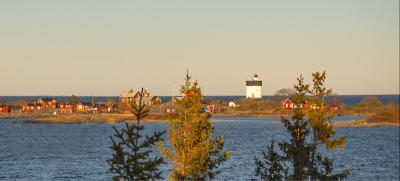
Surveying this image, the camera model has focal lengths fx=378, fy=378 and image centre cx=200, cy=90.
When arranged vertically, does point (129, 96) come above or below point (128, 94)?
below

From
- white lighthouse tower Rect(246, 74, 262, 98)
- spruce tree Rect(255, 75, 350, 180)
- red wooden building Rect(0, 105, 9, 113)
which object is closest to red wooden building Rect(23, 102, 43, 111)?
red wooden building Rect(0, 105, 9, 113)

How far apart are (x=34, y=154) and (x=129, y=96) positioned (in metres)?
109

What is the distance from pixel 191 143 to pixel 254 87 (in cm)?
15862

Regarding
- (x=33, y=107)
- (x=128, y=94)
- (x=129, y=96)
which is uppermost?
(x=128, y=94)

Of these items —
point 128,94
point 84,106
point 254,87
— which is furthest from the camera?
point 254,87

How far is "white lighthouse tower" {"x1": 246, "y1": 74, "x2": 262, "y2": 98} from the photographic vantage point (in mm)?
176125

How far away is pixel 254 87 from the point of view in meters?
177

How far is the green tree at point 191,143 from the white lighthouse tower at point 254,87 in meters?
157

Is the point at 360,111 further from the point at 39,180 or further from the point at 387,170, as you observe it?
the point at 39,180

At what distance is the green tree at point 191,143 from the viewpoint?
65.8 feet

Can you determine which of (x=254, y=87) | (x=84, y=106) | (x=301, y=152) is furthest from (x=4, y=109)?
(x=301, y=152)

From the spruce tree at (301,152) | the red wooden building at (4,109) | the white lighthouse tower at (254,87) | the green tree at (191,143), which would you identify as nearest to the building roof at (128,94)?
the red wooden building at (4,109)

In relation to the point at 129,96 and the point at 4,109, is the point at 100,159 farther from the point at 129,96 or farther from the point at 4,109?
the point at 4,109

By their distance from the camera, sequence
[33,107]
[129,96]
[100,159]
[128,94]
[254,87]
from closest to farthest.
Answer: [100,159], [33,107], [129,96], [128,94], [254,87]
